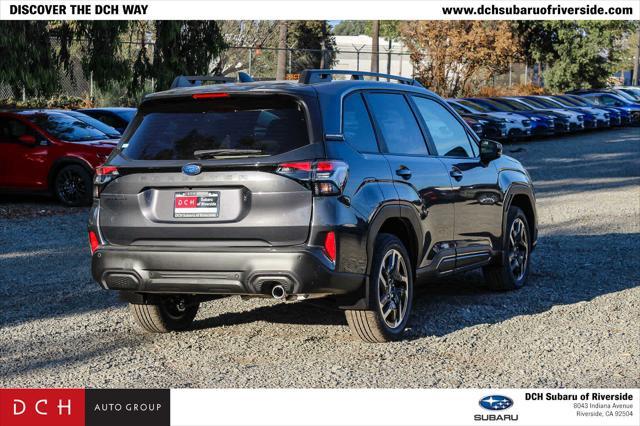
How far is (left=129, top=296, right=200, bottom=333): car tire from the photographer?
7.69 meters

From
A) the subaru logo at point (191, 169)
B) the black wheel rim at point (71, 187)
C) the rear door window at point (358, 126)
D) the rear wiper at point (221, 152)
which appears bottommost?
the black wheel rim at point (71, 187)

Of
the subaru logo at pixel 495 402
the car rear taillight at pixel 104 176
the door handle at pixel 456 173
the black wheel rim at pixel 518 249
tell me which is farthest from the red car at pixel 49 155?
the subaru logo at pixel 495 402

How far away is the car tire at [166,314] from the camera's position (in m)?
7.69

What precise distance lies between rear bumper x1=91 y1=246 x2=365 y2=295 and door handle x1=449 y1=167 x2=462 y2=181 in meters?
1.84

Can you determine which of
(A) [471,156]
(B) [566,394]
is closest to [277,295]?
(B) [566,394]

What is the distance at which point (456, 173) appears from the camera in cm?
846

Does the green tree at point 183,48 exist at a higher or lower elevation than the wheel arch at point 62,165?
higher

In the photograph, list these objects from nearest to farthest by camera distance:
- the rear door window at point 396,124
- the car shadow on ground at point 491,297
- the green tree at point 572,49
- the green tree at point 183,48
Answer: the rear door window at point 396,124
the car shadow on ground at point 491,297
the green tree at point 183,48
the green tree at point 572,49

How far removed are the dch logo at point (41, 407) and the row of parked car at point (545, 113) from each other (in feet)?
84.3

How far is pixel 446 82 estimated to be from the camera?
51938mm

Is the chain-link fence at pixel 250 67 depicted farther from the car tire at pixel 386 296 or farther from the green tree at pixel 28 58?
the car tire at pixel 386 296

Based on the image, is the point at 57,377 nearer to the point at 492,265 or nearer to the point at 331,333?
the point at 331,333

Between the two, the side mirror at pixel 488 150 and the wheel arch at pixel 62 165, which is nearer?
the side mirror at pixel 488 150

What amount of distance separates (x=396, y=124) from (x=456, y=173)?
0.86 meters
